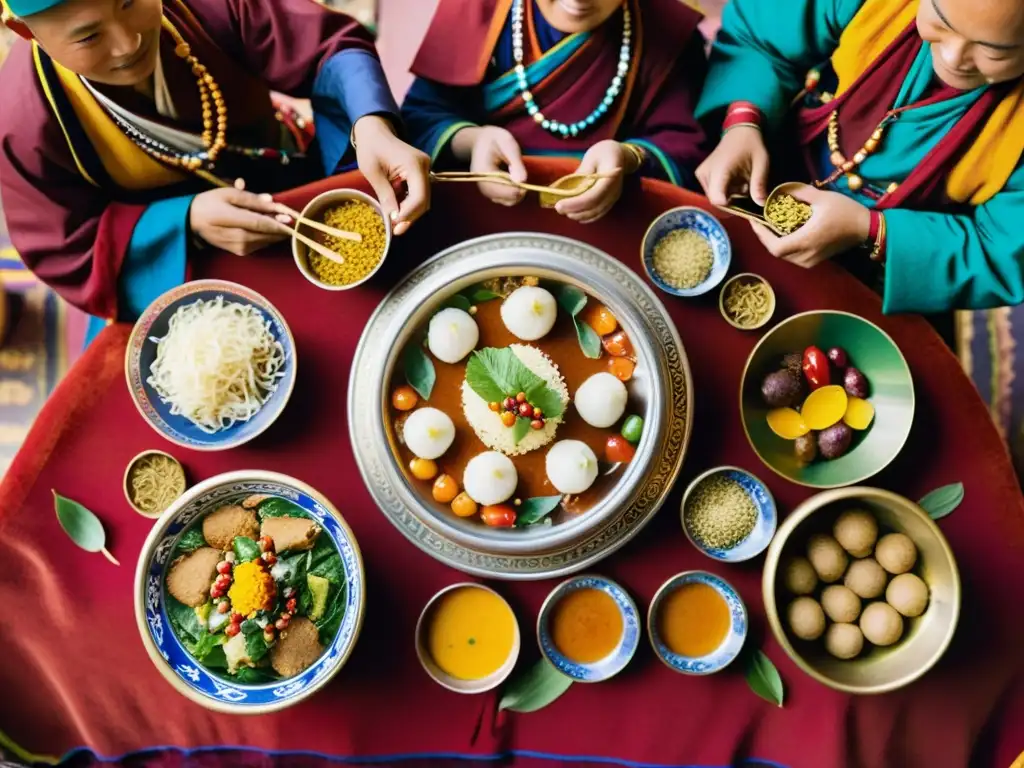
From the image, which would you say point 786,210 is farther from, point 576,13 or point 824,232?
point 576,13

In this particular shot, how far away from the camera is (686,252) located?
1.56m

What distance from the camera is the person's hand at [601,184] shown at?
4.93 feet

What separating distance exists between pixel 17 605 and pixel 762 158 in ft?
6.12

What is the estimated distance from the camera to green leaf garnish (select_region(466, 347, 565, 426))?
1485 millimetres

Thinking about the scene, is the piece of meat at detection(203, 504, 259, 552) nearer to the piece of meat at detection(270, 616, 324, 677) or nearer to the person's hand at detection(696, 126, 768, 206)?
the piece of meat at detection(270, 616, 324, 677)

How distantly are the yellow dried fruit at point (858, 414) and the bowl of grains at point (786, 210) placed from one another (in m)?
0.39

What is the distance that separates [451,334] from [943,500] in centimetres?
110

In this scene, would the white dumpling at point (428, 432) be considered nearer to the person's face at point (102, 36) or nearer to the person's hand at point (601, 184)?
the person's hand at point (601, 184)

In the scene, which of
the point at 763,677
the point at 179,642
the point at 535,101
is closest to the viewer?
the point at 179,642

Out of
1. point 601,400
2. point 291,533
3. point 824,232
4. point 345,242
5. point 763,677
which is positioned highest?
point 345,242

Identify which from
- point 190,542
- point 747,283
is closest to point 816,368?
point 747,283

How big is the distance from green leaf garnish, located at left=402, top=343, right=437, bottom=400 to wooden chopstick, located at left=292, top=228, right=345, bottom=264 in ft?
0.78

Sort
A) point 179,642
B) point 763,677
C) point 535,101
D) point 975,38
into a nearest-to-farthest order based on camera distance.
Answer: point 975,38
point 179,642
point 763,677
point 535,101

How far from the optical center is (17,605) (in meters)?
1.55
